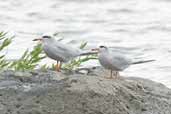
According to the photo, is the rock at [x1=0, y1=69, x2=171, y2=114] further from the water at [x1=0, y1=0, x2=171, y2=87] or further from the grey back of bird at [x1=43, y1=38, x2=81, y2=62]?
the water at [x1=0, y1=0, x2=171, y2=87]

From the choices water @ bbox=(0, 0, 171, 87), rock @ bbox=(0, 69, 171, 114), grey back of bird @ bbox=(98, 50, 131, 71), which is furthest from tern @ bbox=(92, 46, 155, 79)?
water @ bbox=(0, 0, 171, 87)

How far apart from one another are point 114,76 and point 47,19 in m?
11.9

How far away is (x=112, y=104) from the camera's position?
7137 mm

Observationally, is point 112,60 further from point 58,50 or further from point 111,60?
point 58,50

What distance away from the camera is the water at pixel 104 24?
1641 centimetres

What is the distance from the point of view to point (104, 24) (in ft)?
65.7

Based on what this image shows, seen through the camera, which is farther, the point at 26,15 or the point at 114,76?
the point at 26,15

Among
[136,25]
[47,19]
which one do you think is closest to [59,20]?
[47,19]

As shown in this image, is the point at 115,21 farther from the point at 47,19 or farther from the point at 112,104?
the point at 112,104

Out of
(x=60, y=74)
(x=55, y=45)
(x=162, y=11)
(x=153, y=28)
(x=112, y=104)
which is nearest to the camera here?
(x=112, y=104)

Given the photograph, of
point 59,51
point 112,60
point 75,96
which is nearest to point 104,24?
point 59,51

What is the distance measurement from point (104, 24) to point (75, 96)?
42.6 feet

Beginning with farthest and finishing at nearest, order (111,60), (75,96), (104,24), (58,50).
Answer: (104,24) → (58,50) → (111,60) → (75,96)

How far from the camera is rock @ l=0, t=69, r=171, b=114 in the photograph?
7016 millimetres
